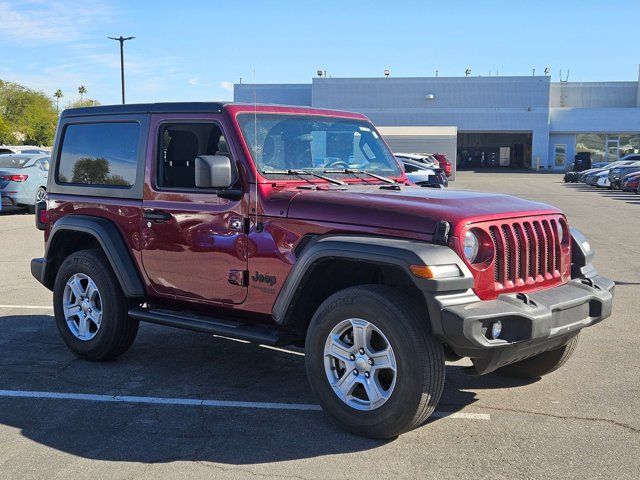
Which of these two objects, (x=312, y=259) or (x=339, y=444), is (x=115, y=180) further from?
(x=339, y=444)

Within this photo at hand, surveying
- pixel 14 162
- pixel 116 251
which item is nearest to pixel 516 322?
pixel 116 251

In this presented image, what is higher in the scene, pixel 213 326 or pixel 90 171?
pixel 90 171

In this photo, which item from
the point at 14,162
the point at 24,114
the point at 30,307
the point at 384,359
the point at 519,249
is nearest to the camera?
the point at 384,359

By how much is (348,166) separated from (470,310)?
203 cm

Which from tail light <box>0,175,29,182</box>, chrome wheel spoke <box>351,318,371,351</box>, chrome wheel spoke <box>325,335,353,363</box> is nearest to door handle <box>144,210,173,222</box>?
chrome wheel spoke <box>325,335,353,363</box>

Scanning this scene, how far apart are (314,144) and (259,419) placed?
6.95ft

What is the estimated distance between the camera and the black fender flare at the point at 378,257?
4105 mm

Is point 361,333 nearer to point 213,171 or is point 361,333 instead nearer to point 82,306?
Result: point 213,171

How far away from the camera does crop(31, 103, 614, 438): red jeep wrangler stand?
4.26 m

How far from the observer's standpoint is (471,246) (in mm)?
4406

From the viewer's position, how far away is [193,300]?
550cm

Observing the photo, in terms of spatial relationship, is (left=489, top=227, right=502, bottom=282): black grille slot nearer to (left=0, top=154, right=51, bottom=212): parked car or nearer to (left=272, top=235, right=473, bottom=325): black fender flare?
(left=272, top=235, right=473, bottom=325): black fender flare

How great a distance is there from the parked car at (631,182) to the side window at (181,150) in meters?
29.0

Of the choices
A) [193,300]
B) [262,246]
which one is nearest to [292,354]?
[193,300]
